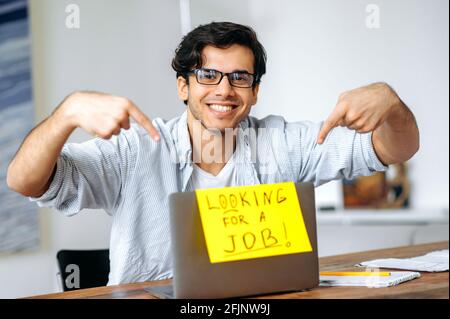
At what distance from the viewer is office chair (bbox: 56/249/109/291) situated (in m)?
1.99

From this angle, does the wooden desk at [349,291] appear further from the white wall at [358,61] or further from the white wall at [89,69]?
the white wall at [358,61]

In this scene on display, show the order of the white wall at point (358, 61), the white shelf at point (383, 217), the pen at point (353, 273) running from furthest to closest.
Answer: the white wall at point (358, 61) → the white shelf at point (383, 217) → the pen at point (353, 273)

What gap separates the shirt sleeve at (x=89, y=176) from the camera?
3.96 feet

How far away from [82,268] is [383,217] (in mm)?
1572

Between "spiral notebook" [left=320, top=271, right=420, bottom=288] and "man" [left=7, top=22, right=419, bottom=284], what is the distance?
284 millimetres

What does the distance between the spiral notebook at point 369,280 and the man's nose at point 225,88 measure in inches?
22.7

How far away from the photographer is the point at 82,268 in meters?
2.04

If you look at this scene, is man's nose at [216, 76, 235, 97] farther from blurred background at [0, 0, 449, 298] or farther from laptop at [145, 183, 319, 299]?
blurred background at [0, 0, 449, 298]

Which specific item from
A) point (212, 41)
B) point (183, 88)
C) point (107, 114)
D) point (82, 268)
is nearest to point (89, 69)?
point (82, 268)

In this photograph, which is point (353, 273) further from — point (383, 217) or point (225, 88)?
point (383, 217)

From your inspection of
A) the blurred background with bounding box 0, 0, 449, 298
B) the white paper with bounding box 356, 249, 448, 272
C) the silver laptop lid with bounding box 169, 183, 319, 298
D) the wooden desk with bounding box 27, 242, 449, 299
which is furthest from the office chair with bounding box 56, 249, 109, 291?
the silver laptop lid with bounding box 169, 183, 319, 298

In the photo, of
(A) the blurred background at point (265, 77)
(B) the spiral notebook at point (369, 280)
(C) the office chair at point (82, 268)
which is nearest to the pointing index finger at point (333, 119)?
(B) the spiral notebook at point (369, 280)

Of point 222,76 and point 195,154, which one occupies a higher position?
point 222,76

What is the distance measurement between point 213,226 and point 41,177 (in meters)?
0.45
